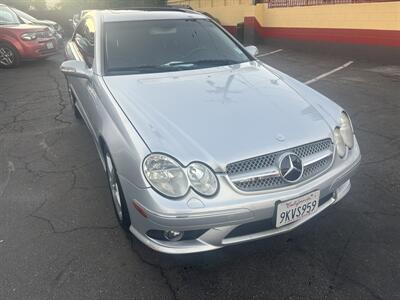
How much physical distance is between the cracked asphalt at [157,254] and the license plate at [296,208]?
378 mm

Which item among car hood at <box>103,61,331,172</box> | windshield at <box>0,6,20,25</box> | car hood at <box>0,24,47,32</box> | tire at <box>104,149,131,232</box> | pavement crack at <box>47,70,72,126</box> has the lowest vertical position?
pavement crack at <box>47,70,72,126</box>

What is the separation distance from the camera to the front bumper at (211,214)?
2.04m

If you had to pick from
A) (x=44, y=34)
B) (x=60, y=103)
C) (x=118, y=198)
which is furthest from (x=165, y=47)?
(x=44, y=34)

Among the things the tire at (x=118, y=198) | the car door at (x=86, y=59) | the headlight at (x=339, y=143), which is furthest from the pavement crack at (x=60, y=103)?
the headlight at (x=339, y=143)

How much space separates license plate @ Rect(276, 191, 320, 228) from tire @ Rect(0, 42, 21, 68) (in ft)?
31.4

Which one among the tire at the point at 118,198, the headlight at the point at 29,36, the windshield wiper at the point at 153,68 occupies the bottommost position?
the tire at the point at 118,198

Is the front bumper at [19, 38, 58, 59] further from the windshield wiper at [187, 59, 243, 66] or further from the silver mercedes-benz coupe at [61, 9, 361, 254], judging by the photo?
the windshield wiper at [187, 59, 243, 66]

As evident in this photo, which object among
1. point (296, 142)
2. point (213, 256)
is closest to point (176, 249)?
point (213, 256)

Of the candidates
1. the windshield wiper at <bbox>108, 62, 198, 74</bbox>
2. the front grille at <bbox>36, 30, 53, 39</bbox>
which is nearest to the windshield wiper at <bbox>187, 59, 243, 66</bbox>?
the windshield wiper at <bbox>108, 62, 198, 74</bbox>

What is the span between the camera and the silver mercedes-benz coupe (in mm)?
2102

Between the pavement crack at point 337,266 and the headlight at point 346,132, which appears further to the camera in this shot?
the headlight at point 346,132

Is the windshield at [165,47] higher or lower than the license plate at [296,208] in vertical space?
higher

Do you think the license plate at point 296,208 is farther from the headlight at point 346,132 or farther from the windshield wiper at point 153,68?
the windshield wiper at point 153,68

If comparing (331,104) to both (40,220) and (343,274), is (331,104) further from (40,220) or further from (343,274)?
(40,220)
